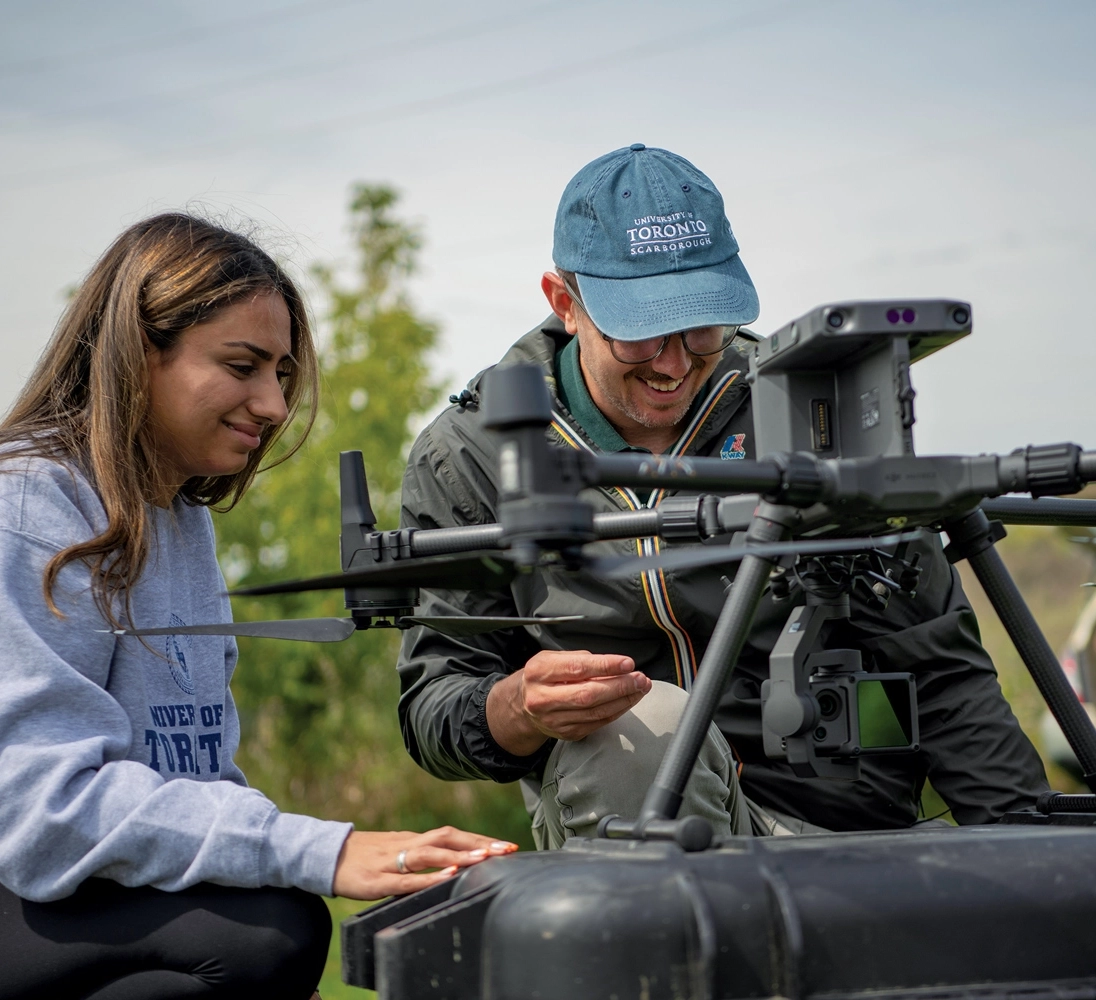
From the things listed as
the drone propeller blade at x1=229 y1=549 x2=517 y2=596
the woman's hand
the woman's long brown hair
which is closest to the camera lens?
the woman's hand

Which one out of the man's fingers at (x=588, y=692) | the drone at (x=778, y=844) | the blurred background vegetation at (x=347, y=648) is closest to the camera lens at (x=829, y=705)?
the drone at (x=778, y=844)

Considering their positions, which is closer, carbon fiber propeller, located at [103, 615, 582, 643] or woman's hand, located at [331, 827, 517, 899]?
woman's hand, located at [331, 827, 517, 899]

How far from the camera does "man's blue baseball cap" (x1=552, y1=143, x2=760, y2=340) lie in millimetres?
2582

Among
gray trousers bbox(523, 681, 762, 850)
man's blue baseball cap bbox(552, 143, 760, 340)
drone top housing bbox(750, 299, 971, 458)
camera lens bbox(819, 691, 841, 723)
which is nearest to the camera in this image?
drone top housing bbox(750, 299, 971, 458)

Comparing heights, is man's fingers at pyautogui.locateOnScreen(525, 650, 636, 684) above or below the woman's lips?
below

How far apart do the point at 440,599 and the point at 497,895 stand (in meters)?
1.30

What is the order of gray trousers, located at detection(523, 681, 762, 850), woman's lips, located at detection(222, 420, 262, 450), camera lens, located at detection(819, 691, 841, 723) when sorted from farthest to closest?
woman's lips, located at detection(222, 420, 262, 450), gray trousers, located at detection(523, 681, 762, 850), camera lens, located at detection(819, 691, 841, 723)

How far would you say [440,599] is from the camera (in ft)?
8.75

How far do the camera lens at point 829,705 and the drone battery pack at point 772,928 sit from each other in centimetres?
41

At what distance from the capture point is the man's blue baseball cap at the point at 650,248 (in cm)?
258

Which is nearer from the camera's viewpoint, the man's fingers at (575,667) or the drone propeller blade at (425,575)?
the drone propeller blade at (425,575)

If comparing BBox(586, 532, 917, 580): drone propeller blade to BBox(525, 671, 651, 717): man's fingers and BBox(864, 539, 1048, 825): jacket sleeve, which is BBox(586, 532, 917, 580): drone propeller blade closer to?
BBox(525, 671, 651, 717): man's fingers

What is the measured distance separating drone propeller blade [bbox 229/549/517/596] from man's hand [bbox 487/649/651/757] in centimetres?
43

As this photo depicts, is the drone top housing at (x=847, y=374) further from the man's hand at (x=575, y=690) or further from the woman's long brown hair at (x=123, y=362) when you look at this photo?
the woman's long brown hair at (x=123, y=362)
